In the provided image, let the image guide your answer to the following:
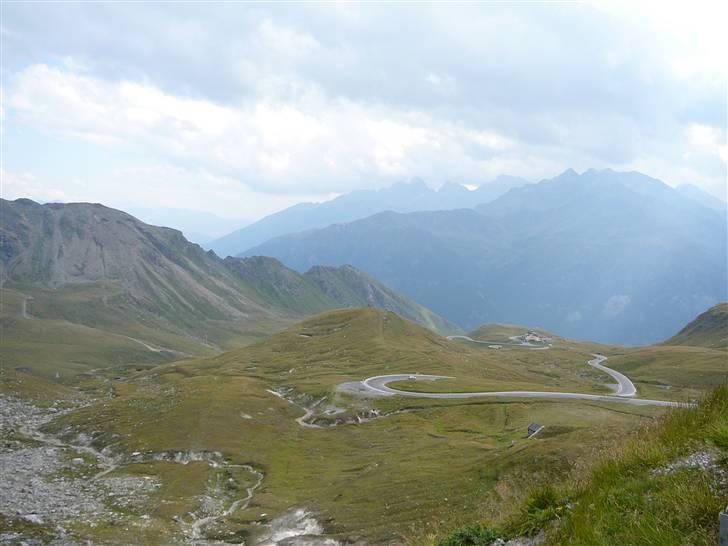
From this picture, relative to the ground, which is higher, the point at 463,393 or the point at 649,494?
the point at 649,494

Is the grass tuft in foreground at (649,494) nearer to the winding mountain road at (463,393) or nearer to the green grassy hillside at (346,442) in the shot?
the green grassy hillside at (346,442)

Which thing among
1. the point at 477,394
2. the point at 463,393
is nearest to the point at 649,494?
the point at 477,394

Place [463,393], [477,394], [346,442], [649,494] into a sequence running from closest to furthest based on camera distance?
1. [649,494]
2. [346,442]
3. [477,394]
4. [463,393]

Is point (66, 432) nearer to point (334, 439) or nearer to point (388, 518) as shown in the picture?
point (334, 439)

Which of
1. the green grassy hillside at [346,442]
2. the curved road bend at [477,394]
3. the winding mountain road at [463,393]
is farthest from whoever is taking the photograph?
the winding mountain road at [463,393]

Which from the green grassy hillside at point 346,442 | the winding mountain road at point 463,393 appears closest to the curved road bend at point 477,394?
the winding mountain road at point 463,393

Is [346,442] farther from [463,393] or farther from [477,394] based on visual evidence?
[477,394]

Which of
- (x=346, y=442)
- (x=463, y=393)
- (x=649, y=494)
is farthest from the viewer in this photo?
(x=463, y=393)

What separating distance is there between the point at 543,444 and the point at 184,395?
93.9m

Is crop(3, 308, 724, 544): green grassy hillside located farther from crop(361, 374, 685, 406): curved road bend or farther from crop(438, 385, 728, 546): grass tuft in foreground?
crop(361, 374, 685, 406): curved road bend

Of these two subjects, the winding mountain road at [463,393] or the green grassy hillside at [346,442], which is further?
the winding mountain road at [463,393]

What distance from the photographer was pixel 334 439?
318 ft

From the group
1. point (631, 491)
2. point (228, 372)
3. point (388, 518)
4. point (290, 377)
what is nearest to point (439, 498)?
point (388, 518)

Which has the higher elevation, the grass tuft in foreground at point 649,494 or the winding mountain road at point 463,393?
the grass tuft in foreground at point 649,494
